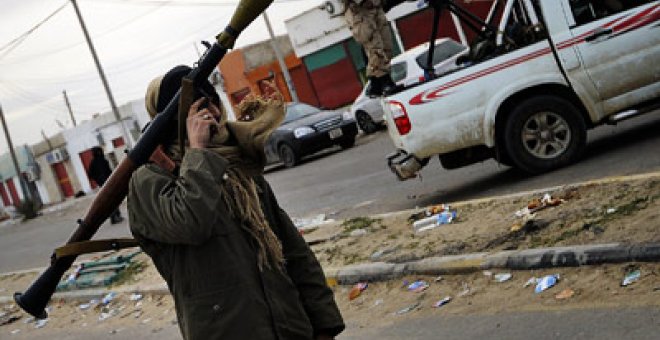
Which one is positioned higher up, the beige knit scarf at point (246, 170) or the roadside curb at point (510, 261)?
the beige knit scarf at point (246, 170)

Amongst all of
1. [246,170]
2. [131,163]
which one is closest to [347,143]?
[246,170]

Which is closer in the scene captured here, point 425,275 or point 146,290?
point 425,275

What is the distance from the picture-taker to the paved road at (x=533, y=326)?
168 inches

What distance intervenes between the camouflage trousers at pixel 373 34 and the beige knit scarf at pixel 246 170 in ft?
24.4

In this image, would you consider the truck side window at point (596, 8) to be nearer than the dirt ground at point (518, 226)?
No

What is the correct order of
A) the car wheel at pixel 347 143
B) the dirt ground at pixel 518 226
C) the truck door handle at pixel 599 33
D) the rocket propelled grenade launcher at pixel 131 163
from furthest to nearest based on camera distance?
the car wheel at pixel 347 143 → the truck door handle at pixel 599 33 → the dirt ground at pixel 518 226 → the rocket propelled grenade launcher at pixel 131 163

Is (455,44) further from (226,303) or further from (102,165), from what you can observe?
(226,303)

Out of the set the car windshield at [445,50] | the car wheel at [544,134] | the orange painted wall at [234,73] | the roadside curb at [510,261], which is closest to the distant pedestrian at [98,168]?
the car windshield at [445,50]

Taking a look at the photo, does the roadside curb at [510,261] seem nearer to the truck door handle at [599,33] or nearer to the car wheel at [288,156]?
the truck door handle at [599,33]

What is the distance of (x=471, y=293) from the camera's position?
18.7 ft

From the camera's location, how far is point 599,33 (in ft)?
27.1

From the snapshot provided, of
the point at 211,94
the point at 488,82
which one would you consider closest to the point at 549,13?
the point at 488,82

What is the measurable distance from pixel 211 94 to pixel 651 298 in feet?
9.91

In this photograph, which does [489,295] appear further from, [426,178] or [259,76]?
[259,76]
